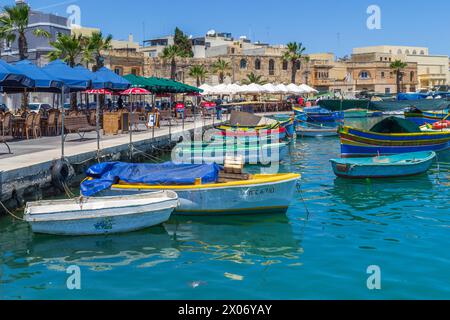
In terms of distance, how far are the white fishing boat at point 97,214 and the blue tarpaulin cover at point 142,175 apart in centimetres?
132

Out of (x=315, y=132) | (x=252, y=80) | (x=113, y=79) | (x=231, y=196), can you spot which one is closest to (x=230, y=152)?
(x=113, y=79)

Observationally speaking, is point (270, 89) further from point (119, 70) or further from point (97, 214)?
point (97, 214)

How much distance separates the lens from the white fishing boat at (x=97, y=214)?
12.8m

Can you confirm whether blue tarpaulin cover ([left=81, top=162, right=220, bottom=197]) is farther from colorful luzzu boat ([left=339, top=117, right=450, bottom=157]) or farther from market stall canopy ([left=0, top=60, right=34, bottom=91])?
colorful luzzu boat ([left=339, top=117, right=450, bottom=157])

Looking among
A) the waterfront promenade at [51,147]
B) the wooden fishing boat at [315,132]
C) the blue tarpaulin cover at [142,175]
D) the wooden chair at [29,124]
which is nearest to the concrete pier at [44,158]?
the waterfront promenade at [51,147]

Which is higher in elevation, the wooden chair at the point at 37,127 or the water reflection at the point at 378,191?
the wooden chair at the point at 37,127

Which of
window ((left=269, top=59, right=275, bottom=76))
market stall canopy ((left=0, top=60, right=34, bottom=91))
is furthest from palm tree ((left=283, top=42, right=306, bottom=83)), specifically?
market stall canopy ((left=0, top=60, right=34, bottom=91))

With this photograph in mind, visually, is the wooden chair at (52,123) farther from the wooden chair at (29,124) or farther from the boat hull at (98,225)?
the boat hull at (98,225)

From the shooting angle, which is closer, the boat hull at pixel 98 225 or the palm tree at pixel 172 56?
the boat hull at pixel 98 225

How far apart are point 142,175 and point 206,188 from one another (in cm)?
206

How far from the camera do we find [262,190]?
1459cm

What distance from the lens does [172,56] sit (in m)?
66.2
